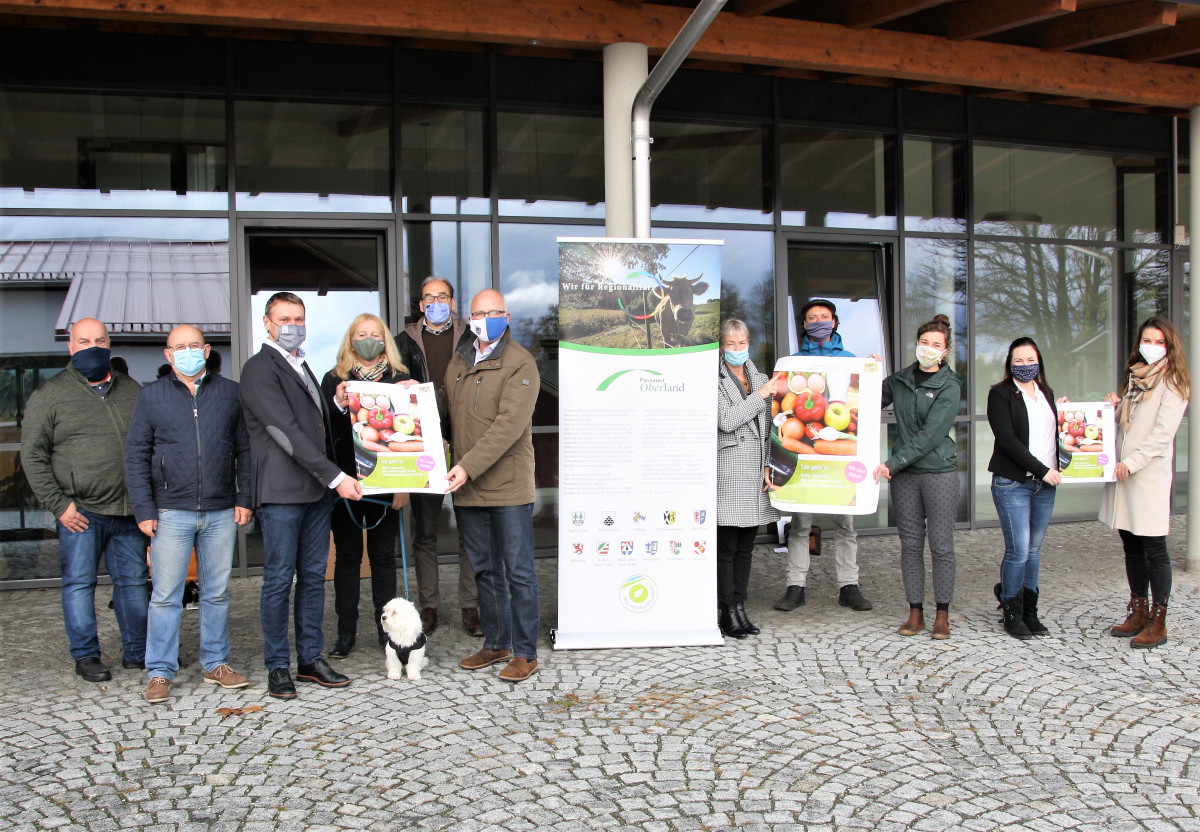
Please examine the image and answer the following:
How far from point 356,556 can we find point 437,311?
1437 mm

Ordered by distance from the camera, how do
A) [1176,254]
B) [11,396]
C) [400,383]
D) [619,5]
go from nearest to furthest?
[400,383] → [619,5] → [11,396] → [1176,254]

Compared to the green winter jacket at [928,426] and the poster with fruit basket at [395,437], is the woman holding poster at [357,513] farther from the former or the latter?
the green winter jacket at [928,426]

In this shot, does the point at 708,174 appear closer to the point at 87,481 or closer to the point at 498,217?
the point at 498,217

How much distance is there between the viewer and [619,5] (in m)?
6.46

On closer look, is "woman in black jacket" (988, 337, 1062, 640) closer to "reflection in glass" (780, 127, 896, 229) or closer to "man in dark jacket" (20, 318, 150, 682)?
"reflection in glass" (780, 127, 896, 229)

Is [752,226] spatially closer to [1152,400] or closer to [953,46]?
[953,46]

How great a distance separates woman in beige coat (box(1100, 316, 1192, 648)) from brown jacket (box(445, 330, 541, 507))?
3.40 m

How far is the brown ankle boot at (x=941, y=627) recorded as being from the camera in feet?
17.6

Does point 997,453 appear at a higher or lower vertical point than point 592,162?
lower

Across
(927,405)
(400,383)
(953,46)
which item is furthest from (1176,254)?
(400,383)

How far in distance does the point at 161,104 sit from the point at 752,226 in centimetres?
492

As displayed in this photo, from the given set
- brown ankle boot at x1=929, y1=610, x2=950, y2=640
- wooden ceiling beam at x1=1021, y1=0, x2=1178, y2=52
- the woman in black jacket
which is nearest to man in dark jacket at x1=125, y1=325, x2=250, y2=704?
brown ankle boot at x1=929, y1=610, x2=950, y2=640

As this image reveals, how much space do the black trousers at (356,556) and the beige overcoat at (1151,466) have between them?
415cm

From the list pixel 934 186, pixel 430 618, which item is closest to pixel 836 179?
pixel 934 186
